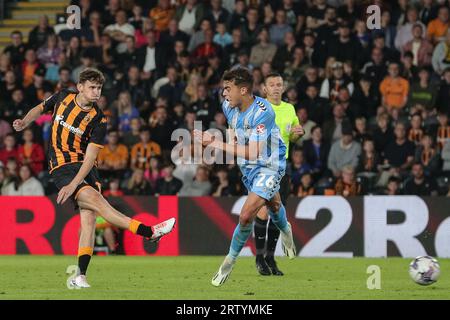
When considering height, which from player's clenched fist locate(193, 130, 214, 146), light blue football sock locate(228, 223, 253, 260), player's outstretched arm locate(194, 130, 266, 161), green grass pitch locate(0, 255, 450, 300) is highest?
player's clenched fist locate(193, 130, 214, 146)

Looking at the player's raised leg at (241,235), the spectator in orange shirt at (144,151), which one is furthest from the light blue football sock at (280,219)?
the spectator in orange shirt at (144,151)

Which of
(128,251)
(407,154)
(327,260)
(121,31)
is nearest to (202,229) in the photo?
(128,251)

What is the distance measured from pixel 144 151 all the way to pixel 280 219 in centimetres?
738

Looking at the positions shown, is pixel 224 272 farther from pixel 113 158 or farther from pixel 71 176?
pixel 113 158

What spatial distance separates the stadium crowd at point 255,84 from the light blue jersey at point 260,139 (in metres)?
6.54

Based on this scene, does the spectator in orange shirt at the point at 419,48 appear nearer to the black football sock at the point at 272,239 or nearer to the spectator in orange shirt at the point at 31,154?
the spectator in orange shirt at the point at 31,154

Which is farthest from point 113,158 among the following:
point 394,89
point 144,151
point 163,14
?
point 394,89

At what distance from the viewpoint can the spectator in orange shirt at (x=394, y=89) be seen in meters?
19.2

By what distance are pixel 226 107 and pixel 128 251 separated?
692 cm

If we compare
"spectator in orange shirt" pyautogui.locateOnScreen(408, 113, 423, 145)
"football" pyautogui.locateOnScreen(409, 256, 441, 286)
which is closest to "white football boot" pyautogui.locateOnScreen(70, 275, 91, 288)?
"football" pyautogui.locateOnScreen(409, 256, 441, 286)

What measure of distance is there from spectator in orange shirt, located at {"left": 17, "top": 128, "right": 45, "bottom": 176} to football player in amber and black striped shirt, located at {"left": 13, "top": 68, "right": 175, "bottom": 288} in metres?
8.63

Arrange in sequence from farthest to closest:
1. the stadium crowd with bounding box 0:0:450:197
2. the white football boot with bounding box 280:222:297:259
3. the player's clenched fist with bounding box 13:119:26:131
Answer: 1. the stadium crowd with bounding box 0:0:450:197
2. the white football boot with bounding box 280:222:297:259
3. the player's clenched fist with bounding box 13:119:26:131

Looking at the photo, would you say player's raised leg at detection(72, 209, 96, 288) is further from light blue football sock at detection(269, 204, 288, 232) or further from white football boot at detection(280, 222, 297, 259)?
white football boot at detection(280, 222, 297, 259)

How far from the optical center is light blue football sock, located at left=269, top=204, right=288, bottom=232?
12.2 m
